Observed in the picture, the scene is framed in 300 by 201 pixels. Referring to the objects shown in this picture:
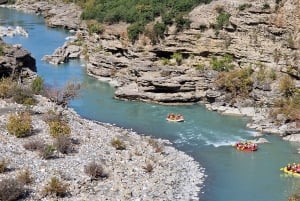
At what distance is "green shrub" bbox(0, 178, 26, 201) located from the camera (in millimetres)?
27984

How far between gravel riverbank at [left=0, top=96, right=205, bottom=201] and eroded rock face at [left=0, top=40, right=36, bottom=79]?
14070mm

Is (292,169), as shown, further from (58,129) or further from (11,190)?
(11,190)

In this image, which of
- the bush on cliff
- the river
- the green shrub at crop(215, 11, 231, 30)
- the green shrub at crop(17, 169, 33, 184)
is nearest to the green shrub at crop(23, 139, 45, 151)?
the green shrub at crop(17, 169, 33, 184)

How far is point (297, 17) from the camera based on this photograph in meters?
51.4

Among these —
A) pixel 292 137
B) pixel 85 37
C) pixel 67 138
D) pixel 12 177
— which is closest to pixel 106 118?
pixel 67 138

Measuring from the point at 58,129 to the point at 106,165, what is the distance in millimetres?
5092

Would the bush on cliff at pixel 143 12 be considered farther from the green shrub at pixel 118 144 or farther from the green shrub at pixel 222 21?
the green shrub at pixel 118 144

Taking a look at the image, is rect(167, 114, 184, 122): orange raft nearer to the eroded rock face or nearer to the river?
the river

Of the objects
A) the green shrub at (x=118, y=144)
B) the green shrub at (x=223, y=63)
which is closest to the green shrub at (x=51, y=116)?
the green shrub at (x=118, y=144)

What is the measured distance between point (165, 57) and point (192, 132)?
15.2 metres

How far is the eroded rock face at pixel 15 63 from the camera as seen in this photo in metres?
55.6

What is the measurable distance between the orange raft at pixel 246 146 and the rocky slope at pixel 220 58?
4592 millimetres

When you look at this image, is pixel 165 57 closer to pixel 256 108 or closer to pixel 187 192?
pixel 256 108

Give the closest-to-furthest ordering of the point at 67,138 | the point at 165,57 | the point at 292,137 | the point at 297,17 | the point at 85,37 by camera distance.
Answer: the point at 67,138, the point at 292,137, the point at 297,17, the point at 165,57, the point at 85,37
